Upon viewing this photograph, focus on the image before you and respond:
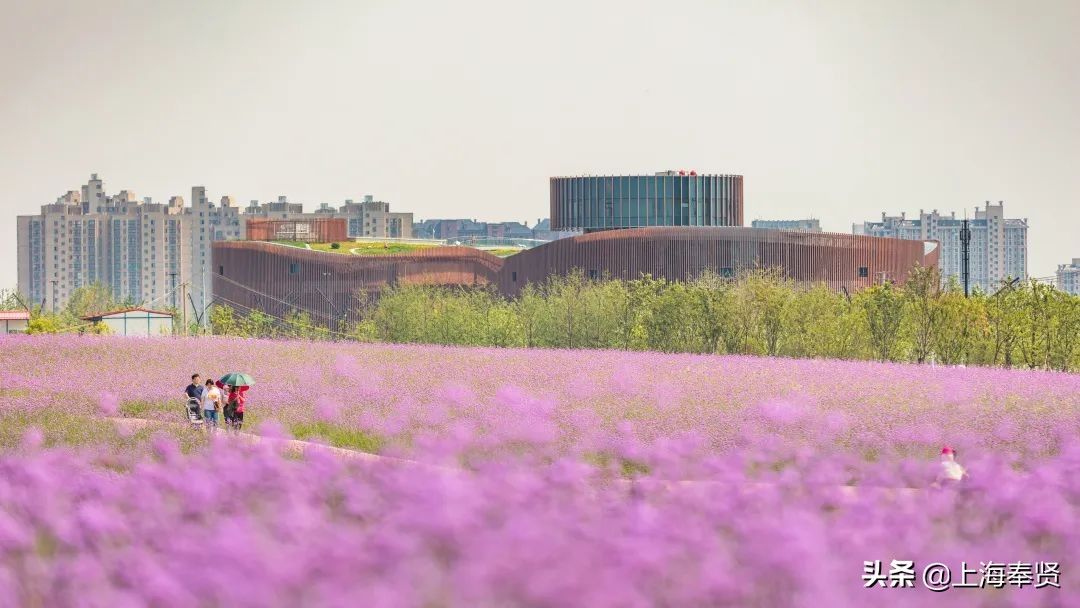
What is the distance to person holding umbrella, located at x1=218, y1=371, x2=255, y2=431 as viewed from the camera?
22031mm

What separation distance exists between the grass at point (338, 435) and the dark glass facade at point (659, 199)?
108m

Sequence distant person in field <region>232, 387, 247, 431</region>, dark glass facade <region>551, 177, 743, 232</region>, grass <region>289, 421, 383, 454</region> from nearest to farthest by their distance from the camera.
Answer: grass <region>289, 421, 383, 454</region> → distant person in field <region>232, 387, 247, 431</region> → dark glass facade <region>551, 177, 743, 232</region>

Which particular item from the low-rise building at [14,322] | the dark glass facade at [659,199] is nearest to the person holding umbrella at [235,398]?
the low-rise building at [14,322]

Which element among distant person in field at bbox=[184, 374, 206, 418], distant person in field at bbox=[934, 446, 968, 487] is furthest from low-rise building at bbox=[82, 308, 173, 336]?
distant person in field at bbox=[934, 446, 968, 487]

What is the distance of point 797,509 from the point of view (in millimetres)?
8359

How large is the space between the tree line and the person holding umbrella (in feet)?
71.5

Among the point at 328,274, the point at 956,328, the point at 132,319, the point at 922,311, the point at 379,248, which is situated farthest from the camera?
the point at 379,248

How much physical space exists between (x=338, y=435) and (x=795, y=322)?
25980 millimetres

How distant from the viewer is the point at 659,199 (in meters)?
129

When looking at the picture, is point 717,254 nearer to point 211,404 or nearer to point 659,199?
point 659,199

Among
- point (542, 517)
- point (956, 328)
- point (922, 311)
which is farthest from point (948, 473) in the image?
point (922, 311)

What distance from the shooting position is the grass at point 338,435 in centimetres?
1850

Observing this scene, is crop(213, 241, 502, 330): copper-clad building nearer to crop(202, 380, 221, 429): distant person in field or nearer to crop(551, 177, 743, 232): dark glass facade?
crop(551, 177, 743, 232): dark glass facade

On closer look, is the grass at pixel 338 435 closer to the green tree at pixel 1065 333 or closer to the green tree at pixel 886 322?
the green tree at pixel 886 322
